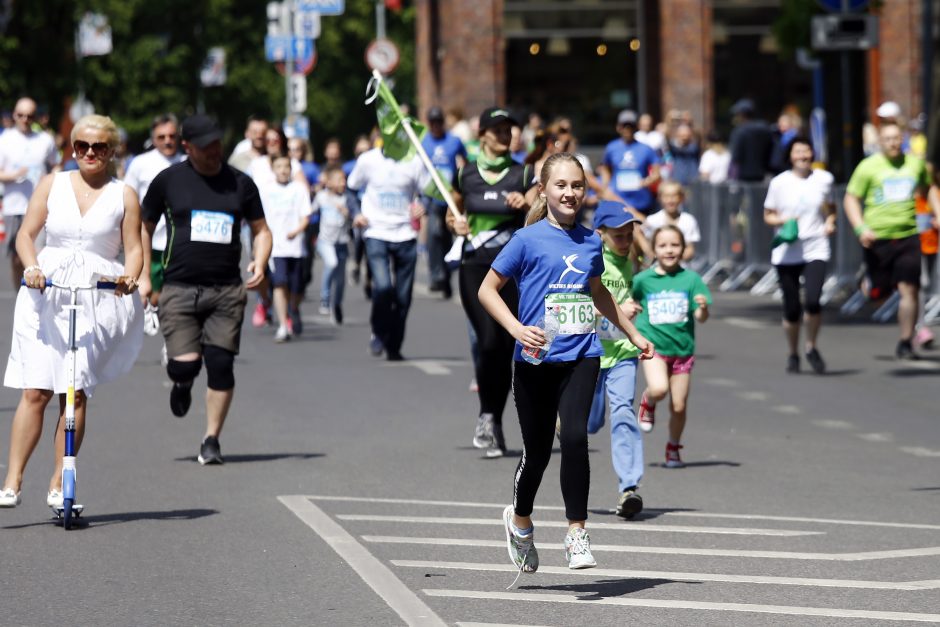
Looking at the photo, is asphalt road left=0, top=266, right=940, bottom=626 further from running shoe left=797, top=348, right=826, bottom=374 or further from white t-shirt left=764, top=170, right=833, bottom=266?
white t-shirt left=764, top=170, right=833, bottom=266

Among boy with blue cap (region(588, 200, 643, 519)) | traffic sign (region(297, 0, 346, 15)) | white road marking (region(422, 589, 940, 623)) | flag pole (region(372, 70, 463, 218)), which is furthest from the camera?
traffic sign (region(297, 0, 346, 15))

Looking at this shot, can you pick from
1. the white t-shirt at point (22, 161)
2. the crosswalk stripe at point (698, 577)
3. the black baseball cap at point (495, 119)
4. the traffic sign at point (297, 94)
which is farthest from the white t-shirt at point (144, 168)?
the traffic sign at point (297, 94)

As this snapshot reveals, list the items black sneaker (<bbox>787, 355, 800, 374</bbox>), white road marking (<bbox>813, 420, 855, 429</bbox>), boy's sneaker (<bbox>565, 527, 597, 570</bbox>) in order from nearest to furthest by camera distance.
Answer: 1. boy's sneaker (<bbox>565, 527, 597, 570</bbox>)
2. white road marking (<bbox>813, 420, 855, 429</bbox>)
3. black sneaker (<bbox>787, 355, 800, 374</bbox>)

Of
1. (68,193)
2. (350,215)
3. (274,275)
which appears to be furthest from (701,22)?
(68,193)

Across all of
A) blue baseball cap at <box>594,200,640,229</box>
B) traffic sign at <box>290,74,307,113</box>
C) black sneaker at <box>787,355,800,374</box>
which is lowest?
black sneaker at <box>787,355,800,374</box>

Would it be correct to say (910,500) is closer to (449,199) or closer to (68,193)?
(449,199)

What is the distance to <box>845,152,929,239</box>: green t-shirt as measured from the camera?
16.9 metres

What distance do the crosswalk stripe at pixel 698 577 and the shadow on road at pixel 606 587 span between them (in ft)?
0.29

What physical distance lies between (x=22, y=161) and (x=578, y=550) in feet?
45.8

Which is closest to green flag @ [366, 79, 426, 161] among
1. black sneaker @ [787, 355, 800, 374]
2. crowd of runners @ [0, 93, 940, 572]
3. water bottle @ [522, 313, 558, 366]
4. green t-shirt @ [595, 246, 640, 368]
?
crowd of runners @ [0, 93, 940, 572]

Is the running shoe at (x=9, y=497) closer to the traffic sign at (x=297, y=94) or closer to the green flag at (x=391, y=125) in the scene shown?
the green flag at (x=391, y=125)

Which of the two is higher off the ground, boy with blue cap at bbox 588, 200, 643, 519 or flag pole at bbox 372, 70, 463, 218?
flag pole at bbox 372, 70, 463, 218

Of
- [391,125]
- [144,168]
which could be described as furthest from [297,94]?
[391,125]

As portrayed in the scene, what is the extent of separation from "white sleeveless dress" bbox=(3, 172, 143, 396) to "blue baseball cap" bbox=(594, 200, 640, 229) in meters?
2.18
